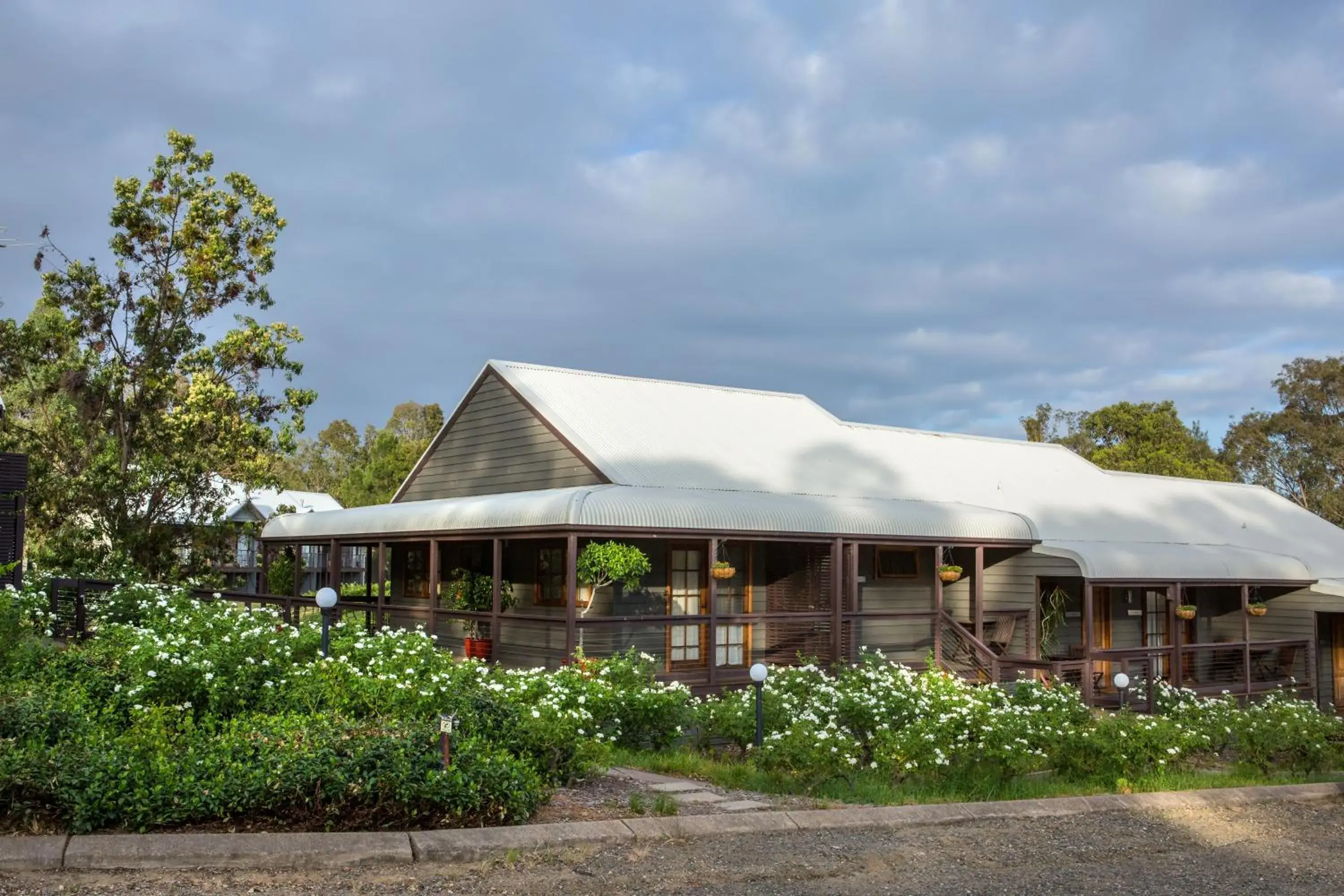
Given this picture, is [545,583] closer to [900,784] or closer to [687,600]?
[687,600]

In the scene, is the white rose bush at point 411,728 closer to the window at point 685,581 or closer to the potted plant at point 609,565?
the potted plant at point 609,565

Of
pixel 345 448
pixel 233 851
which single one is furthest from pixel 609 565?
pixel 345 448

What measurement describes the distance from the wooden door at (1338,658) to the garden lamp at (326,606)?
61.7 ft

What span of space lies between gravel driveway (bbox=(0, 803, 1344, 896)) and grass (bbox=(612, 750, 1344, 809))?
0.92m

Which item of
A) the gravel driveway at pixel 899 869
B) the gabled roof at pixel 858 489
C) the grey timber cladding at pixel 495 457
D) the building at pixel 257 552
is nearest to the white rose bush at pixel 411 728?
the gravel driveway at pixel 899 869

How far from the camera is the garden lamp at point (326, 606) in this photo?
9062 millimetres

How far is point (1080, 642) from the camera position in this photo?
67.1ft

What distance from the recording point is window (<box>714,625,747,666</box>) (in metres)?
16.7

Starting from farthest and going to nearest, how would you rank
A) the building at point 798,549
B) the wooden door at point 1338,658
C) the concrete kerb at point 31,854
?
the wooden door at point 1338,658, the building at point 798,549, the concrete kerb at point 31,854

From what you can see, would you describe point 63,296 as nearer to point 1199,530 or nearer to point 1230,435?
point 1199,530

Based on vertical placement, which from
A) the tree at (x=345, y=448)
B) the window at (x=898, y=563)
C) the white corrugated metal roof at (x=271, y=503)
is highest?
the tree at (x=345, y=448)

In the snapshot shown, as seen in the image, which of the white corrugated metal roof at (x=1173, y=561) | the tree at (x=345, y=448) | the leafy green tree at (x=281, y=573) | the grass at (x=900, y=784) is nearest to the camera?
the grass at (x=900, y=784)

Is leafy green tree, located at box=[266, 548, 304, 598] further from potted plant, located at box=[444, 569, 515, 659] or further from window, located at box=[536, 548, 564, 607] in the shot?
window, located at box=[536, 548, 564, 607]

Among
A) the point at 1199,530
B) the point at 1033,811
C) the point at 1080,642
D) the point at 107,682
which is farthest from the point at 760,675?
the point at 1199,530
